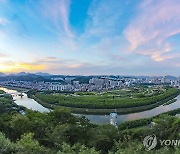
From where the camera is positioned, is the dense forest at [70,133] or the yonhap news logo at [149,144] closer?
the yonhap news logo at [149,144]

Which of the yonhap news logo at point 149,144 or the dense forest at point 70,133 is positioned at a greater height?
the yonhap news logo at point 149,144

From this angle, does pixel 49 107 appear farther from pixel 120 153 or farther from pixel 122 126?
pixel 120 153

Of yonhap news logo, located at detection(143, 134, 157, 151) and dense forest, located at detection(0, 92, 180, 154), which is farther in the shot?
dense forest, located at detection(0, 92, 180, 154)

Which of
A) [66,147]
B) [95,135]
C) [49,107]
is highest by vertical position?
[66,147]

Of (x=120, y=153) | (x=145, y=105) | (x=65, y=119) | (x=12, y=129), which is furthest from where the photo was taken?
(x=145, y=105)

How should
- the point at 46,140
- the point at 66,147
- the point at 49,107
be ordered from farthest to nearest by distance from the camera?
1. the point at 49,107
2. the point at 46,140
3. the point at 66,147

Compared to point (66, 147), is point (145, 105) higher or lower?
lower

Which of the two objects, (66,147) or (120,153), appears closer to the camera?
(120,153)

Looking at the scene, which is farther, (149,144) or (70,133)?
(70,133)

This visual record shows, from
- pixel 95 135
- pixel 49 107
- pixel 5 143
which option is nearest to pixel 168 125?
pixel 95 135

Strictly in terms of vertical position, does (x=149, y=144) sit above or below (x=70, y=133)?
above

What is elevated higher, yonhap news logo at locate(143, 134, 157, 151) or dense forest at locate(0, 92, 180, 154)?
yonhap news logo at locate(143, 134, 157, 151)
